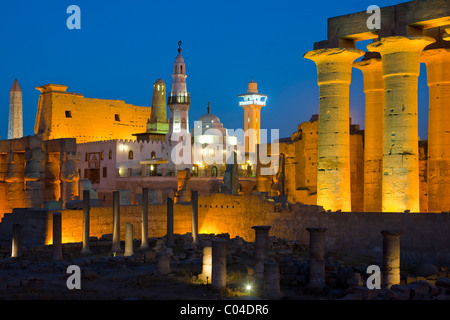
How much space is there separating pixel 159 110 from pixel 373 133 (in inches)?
1396

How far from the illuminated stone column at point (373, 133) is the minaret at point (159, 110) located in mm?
34143

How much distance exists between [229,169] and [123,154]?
60.9 feet

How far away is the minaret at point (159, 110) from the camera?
6000 centimetres

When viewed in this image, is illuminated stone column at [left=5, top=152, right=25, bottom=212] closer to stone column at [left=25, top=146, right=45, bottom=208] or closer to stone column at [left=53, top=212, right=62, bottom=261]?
stone column at [left=25, top=146, right=45, bottom=208]

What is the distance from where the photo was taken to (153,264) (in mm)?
20938

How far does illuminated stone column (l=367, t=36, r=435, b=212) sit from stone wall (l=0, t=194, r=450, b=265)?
1.51 m

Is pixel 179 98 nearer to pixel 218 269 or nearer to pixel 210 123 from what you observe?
pixel 210 123

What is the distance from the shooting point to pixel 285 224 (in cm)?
2556

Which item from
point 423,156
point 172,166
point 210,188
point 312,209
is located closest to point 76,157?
point 312,209

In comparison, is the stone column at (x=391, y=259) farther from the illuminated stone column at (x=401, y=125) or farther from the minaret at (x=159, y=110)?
the minaret at (x=159, y=110)

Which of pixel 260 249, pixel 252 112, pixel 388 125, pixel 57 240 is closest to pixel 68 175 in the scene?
pixel 57 240

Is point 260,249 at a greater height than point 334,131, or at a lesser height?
lesser

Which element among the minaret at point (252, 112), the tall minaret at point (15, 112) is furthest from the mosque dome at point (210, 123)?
the tall minaret at point (15, 112)
